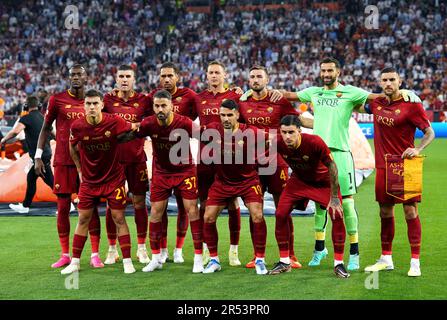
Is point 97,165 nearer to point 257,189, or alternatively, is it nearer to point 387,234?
point 257,189

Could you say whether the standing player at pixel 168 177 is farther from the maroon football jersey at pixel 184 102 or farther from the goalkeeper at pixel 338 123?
the goalkeeper at pixel 338 123

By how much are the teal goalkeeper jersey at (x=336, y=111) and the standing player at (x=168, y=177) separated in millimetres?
1383

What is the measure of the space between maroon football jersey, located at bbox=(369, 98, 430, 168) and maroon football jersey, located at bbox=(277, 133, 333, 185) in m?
0.60

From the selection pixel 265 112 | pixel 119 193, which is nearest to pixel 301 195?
pixel 265 112

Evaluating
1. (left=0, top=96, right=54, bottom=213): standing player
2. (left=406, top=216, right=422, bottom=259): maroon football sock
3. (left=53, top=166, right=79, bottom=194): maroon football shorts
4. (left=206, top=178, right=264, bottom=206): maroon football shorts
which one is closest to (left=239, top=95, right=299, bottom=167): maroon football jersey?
(left=206, top=178, right=264, bottom=206): maroon football shorts

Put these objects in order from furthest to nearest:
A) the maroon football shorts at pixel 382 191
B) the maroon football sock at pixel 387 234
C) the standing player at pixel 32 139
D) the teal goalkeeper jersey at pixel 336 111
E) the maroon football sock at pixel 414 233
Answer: the standing player at pixel 32 139, the teal goalkeeper jersey at pixel 336 111, the maroon football sock at pixel 387 234, the maroon football shorts at pixel 382 191, the maroon football sock at pixel 414 233

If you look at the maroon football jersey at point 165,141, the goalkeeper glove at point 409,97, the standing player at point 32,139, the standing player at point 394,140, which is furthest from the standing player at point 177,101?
the standing player at point 32,139

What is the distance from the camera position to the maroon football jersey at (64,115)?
853 cm

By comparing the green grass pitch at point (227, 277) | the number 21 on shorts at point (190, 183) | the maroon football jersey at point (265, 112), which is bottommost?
the green grass pitch at point (227, 277)

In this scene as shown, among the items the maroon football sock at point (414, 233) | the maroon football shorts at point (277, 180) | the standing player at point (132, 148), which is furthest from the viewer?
the standing player at point (132, 148)

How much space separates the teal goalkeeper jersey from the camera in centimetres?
818

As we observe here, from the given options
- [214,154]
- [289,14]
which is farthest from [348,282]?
[289,14]

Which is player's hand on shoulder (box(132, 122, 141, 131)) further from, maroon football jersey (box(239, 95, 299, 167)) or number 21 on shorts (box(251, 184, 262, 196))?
number 21 on shorts (box(251, 184, 262, 196))

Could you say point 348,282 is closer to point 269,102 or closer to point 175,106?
point 269,102
